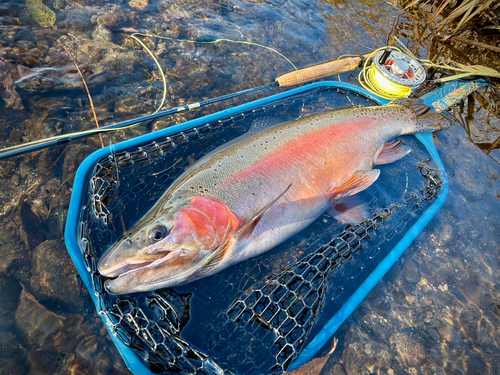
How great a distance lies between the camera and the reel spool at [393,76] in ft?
15.3

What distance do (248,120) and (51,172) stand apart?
2469 mm

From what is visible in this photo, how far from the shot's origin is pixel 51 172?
11.2 ft

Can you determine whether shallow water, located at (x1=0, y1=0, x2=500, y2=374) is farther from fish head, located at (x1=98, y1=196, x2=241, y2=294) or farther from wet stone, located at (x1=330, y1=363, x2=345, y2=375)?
fish head, located at (x1=98, y1=196, x2=241, y2=294)

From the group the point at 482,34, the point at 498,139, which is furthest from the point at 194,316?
the point at 482,34

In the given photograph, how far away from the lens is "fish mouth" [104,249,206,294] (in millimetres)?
2215

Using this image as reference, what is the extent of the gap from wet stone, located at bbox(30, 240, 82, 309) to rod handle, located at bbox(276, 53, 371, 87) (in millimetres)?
3655

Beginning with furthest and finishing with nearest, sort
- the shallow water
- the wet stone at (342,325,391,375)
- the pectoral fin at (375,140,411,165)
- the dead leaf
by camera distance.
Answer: the dead leaf, the pectoral fin at (375,140,411,165), the wet stone at (342,325,391,375), the shallow water

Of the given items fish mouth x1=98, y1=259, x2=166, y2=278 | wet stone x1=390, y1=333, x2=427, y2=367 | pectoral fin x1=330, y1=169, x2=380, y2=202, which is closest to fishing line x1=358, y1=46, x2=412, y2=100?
pectoral fin x1=330, y1=169, x2=380, y2=202

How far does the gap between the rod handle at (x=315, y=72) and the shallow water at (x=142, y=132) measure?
0.79 metres

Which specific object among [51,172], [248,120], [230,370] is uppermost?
[248,120]

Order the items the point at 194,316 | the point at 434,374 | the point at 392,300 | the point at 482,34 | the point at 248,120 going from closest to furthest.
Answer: the point at 194,316, the point at 434,374, the point at 392,300, the point at 248,120, the point at 482,34

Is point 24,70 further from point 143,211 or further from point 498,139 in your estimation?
point 498,139

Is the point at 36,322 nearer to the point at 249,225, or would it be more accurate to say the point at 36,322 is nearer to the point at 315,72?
the point at 249,225

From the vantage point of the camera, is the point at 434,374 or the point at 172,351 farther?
the point at 434,374
